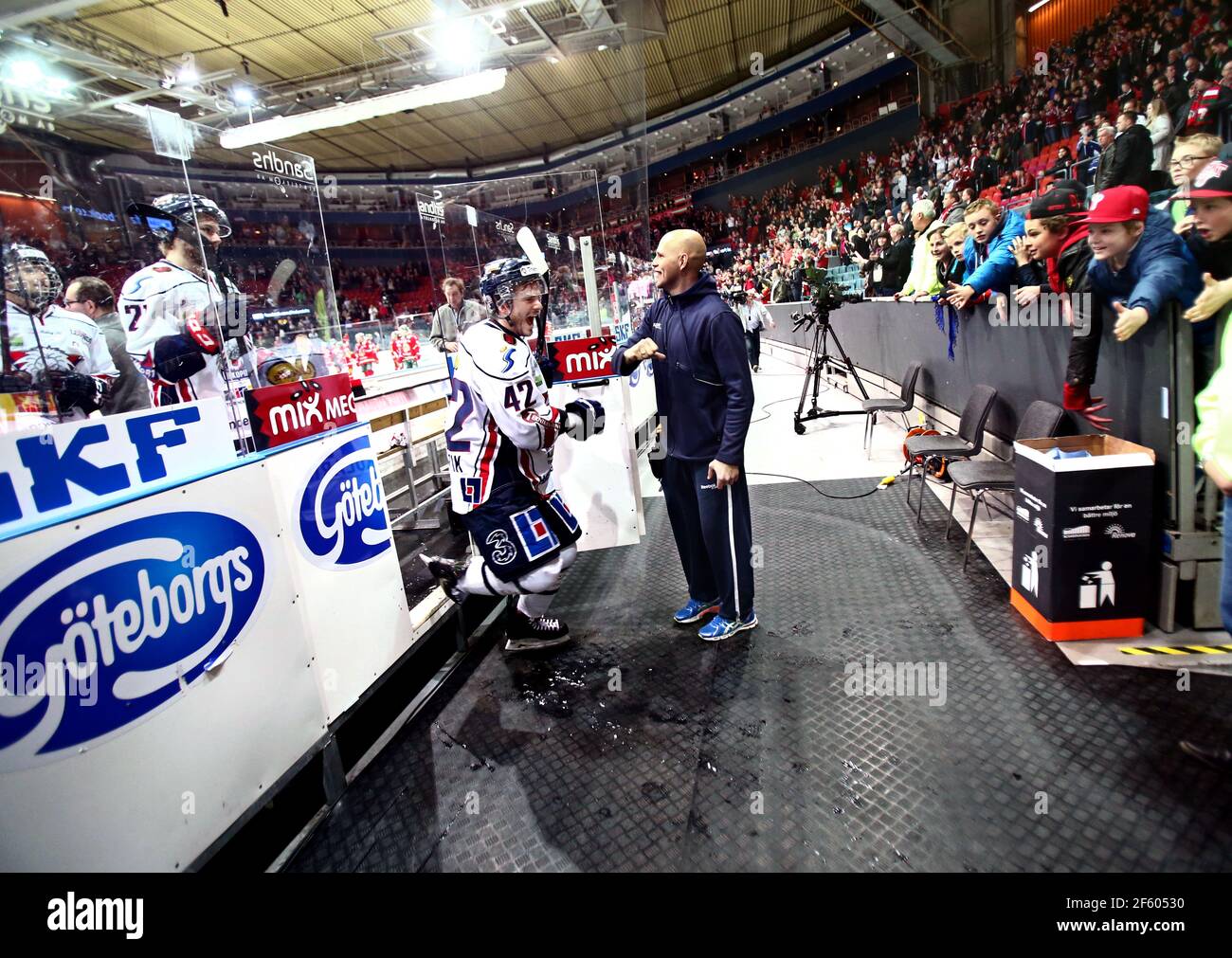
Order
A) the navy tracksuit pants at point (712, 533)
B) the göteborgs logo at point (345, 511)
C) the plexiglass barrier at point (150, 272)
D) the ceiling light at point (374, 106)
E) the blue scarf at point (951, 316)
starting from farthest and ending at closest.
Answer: the ceiling light at point (374, 106) → the blue scarf at point (951, 316) → the navy tracksuit pants at point (712, 533) → the plexiglass barrier at point (150, 272) → the göteborgs logo at point (345, 511)

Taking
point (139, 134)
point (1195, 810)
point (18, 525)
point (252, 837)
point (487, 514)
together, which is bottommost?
point (1195, 810)

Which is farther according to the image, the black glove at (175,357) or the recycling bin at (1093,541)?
the black glove at (175,357)

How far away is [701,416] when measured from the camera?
2576mm

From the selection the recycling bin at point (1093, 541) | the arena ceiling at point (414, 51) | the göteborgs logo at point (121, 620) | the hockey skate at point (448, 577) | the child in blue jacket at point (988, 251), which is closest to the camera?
the göteborgs logo at point (121, 620)

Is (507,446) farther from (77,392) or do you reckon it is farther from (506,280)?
(77,392)

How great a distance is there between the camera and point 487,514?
8.23ft

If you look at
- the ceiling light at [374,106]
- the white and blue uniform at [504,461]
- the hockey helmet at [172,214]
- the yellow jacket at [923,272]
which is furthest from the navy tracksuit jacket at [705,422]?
the ceiling light at [374,106]

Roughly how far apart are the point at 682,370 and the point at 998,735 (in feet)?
5.68

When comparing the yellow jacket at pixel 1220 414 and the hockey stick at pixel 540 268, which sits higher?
the hockey stick at pixel 540 268

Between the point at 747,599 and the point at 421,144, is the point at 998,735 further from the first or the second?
the point at 421,144

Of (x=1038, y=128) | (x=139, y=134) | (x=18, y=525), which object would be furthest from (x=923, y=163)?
(x=18, y=525)

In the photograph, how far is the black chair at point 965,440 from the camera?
11.6ft

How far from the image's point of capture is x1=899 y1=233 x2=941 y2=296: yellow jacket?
539 centimetres

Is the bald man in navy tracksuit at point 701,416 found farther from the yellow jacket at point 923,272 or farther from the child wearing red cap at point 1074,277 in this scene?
the yellow jacket at point 923,272
